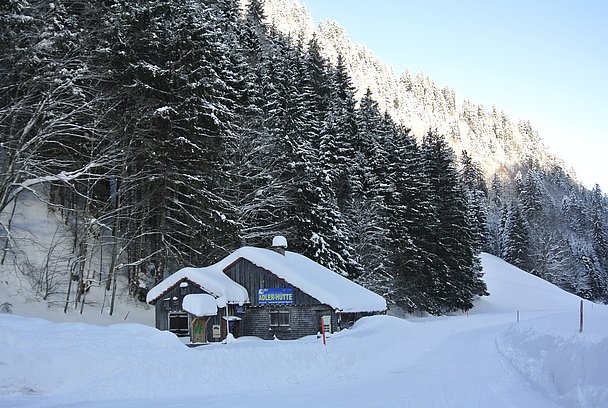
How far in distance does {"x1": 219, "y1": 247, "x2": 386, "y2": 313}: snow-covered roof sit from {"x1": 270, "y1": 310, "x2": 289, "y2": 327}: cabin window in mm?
1866

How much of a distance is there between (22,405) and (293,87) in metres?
31.1

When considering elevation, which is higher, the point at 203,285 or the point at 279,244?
the point at 279,244

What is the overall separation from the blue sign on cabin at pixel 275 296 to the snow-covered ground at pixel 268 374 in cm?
966

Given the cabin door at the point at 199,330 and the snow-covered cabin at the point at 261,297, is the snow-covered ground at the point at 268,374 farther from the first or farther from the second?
the cabin door at the point at 199,330

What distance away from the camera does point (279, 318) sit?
90.3ft

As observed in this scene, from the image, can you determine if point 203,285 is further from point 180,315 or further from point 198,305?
point 180,315

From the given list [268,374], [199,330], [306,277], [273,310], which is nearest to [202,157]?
[306,277]

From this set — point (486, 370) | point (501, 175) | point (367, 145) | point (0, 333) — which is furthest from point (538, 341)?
point (501, 175)

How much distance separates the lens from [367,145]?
46.5 m

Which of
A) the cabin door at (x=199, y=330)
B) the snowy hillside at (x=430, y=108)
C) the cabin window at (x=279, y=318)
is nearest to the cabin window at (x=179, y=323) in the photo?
the cabin door at (x=199, y=330)

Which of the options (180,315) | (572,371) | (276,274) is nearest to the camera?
(572,371)

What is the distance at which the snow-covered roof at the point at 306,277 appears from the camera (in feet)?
86.2

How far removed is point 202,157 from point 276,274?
23.1 ft

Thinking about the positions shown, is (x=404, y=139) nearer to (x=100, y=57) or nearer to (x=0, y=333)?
(x=100, y=57)
